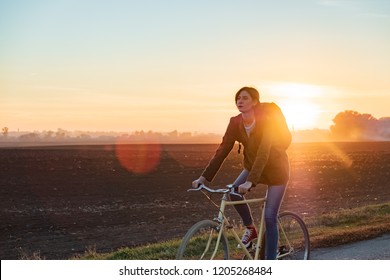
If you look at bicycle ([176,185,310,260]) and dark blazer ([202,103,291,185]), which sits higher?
dark blazer ([202,103,291,185])

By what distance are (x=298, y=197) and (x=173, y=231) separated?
10.3m

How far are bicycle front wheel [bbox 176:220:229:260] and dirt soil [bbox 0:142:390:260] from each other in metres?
9.55

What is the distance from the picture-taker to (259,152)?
5.78m

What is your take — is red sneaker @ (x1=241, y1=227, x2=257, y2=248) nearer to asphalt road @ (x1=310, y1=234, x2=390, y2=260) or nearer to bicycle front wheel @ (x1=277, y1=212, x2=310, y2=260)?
bicycle front wheel @ (x1=277, y1=212, x2=310, y2=260)

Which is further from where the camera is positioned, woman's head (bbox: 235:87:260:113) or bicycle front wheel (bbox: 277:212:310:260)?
bicycle front wheel (bbox: 277:212:310:260)

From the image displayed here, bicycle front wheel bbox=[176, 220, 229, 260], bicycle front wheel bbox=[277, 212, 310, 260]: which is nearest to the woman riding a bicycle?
bicycle front wheel bbox=[176, 220, 229, 260]

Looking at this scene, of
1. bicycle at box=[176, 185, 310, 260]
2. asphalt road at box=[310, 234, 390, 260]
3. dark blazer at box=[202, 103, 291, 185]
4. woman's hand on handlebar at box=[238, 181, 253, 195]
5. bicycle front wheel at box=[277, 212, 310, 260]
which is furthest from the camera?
asphalt road at box=[310, 234, 390, 260]

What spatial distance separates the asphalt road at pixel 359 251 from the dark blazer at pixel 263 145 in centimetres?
239

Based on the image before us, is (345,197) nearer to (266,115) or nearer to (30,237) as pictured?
(30,237)

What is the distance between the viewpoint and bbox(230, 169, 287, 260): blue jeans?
19.8 feet

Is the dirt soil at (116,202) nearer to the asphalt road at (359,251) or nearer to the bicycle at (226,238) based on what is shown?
the asphalt road at (359,251)

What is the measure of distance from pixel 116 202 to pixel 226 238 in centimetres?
2142

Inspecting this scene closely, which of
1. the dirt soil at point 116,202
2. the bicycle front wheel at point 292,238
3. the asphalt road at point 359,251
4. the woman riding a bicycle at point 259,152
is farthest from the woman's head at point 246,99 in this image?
the dirt soil at point 116,202
